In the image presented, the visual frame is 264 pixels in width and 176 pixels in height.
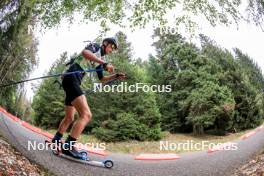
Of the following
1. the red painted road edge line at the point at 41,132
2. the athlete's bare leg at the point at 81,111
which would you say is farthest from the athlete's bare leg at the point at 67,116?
the red painted road edge line at the point at 41,132

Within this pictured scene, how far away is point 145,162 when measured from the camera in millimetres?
4871

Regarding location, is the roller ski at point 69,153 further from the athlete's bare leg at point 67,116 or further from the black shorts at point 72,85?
the black shorts at point 72,85

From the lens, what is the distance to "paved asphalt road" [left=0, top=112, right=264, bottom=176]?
3861 mm

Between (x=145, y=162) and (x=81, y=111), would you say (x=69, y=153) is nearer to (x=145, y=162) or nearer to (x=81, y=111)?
(x=81, y=111)

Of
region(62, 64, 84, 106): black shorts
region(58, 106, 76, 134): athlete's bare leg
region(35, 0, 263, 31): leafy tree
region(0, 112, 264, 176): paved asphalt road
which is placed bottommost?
region(0, 112, 264, 176): paved asphalt road

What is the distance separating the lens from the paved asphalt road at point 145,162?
3.86 meters

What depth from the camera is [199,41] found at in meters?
5.78

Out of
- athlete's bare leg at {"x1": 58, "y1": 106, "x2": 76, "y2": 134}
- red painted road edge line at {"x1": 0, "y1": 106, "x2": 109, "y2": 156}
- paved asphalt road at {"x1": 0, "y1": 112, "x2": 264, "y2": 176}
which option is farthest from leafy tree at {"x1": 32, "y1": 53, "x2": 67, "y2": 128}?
athlete's bare leg at {"x1": 58, "y1": 106, "x2": 76, "y2": 134}

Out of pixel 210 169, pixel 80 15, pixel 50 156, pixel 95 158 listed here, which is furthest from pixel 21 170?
pixel 80 15

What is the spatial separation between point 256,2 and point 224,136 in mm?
2172

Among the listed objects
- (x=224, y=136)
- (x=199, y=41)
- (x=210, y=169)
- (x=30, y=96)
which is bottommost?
(x=210, y=169)

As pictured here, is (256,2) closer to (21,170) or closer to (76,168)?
(76,168)

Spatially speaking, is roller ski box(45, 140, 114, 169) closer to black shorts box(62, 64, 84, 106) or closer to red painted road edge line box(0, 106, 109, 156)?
red painted road edge line box(0, 106, 109, 156)

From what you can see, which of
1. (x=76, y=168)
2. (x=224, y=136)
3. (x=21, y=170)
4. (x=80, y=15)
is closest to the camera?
(x=21, y=170)
